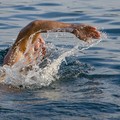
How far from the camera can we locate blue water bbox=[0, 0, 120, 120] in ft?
20.9

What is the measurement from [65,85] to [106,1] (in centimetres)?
977

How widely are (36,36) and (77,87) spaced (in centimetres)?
100

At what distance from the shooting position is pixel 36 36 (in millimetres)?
7992

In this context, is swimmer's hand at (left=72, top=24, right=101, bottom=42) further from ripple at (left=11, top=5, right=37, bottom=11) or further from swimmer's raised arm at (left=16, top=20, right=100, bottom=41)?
ripple at (left=11, top=5, right=37, bottom=11)

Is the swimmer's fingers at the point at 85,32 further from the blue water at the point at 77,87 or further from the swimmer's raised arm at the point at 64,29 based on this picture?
the blue water at the point at 77,87

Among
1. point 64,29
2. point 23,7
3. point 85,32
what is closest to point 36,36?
point 64,29

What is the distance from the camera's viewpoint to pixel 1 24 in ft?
44.7

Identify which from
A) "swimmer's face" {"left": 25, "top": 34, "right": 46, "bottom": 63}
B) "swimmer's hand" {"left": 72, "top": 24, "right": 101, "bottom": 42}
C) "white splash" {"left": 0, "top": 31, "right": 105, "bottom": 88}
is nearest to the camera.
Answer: "swimmer's hand" {"left": 72, "top": 24, "right": 101, "bottom": 42}

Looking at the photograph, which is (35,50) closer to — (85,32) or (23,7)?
(85,32)

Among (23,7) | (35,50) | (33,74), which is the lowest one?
(33,74)

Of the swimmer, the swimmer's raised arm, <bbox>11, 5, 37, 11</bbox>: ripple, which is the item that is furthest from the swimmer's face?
<bbox>11, 5, 37, 11</bbox>: ripple

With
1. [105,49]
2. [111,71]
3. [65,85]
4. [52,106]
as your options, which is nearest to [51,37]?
[105,49]

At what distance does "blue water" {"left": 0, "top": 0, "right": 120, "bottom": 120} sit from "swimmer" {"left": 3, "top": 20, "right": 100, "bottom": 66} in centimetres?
50

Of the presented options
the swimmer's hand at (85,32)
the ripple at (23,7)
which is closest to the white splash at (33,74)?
the swimmer's hand at (85,32)
